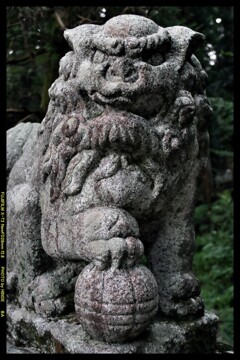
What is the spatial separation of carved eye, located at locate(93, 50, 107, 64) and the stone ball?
0.76m

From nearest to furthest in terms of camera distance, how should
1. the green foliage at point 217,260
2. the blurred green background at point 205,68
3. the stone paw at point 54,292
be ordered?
the stone paw at point 54,292 < the blurred green background at point 205,68 < the green foliage at point 217,260

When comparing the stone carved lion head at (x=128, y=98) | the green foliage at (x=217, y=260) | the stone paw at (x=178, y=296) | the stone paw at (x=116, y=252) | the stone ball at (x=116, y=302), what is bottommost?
the green foliage at (x=217, y=260)

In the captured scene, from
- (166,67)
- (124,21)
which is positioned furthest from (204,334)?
(124,21)

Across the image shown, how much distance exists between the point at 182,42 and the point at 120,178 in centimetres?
59

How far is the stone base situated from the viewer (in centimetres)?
188

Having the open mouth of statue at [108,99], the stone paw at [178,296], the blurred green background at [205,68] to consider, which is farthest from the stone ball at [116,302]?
the blurred green background at [205,68]

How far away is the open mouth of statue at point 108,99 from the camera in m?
1.90

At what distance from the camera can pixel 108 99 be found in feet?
6.29

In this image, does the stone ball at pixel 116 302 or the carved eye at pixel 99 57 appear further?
the carved eye at pixel 99 57

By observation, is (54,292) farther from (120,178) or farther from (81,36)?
(81,36)

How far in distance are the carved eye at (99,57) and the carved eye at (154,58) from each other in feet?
0.48

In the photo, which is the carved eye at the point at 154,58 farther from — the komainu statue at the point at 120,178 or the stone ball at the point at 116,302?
the stone ball at the point at 116,302

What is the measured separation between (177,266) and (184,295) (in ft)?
0.39

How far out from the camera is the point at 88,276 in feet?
6.15
